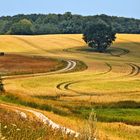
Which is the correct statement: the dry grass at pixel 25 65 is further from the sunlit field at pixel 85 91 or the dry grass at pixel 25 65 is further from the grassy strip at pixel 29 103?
the grassy strip at pixel 29 103

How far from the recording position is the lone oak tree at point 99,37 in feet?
547

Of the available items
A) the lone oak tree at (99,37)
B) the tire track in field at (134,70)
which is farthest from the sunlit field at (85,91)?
the lone oak tree at (99,37)

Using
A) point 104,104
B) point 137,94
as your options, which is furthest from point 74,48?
point 104,104

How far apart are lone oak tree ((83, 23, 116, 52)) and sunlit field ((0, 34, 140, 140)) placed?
282cm

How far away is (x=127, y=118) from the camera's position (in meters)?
43.1

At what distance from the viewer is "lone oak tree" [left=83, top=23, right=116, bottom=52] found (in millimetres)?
166750

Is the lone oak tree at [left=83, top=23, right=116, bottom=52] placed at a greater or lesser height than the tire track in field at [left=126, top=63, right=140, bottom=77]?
greater

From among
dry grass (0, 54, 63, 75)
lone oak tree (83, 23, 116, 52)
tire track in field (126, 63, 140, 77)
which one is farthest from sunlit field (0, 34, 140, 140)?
lone oak tree (83, 23, 116, 52)

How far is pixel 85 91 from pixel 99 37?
9711 cm

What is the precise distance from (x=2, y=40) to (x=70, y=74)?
245ft

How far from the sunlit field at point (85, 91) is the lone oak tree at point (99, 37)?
2.82m

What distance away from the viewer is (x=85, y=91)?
72.7 meters

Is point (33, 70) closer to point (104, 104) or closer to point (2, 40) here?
point (104, 104)

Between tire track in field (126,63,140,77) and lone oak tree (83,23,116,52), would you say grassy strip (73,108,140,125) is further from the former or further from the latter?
lone oak tree (83,23,116,52)
